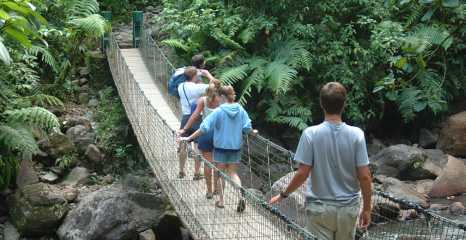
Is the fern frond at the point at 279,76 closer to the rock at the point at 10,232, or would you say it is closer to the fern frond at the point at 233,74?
the fern frond at the point at 233,74

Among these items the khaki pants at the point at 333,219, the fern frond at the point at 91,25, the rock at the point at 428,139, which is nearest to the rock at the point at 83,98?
the fern frond at the point at 91,25

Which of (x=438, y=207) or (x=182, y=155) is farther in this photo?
(x=438, y=207)

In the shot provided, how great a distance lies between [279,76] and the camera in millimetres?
7230

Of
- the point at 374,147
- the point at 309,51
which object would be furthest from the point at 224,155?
the point at 374,147

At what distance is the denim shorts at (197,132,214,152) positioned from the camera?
4.45 meters

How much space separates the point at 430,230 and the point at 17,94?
4.84 m

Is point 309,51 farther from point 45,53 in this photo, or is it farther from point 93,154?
point 45,53

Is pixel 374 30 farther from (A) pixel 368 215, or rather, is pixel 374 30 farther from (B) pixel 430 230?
(A) pixel 368 215

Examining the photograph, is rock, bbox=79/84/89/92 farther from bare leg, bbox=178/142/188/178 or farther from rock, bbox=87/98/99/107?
bare leg, bbox=178/142/188/178

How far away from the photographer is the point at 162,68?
7293 mm

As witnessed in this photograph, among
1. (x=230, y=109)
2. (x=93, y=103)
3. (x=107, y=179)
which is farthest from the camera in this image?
(x=93, y=103)

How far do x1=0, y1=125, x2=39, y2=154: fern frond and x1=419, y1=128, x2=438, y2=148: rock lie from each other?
4969 millimetres

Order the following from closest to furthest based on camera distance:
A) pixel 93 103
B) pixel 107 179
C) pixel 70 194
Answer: pixel 70 194
pixel 107 179
pixel 93 103

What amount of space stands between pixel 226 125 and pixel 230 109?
0.11m
